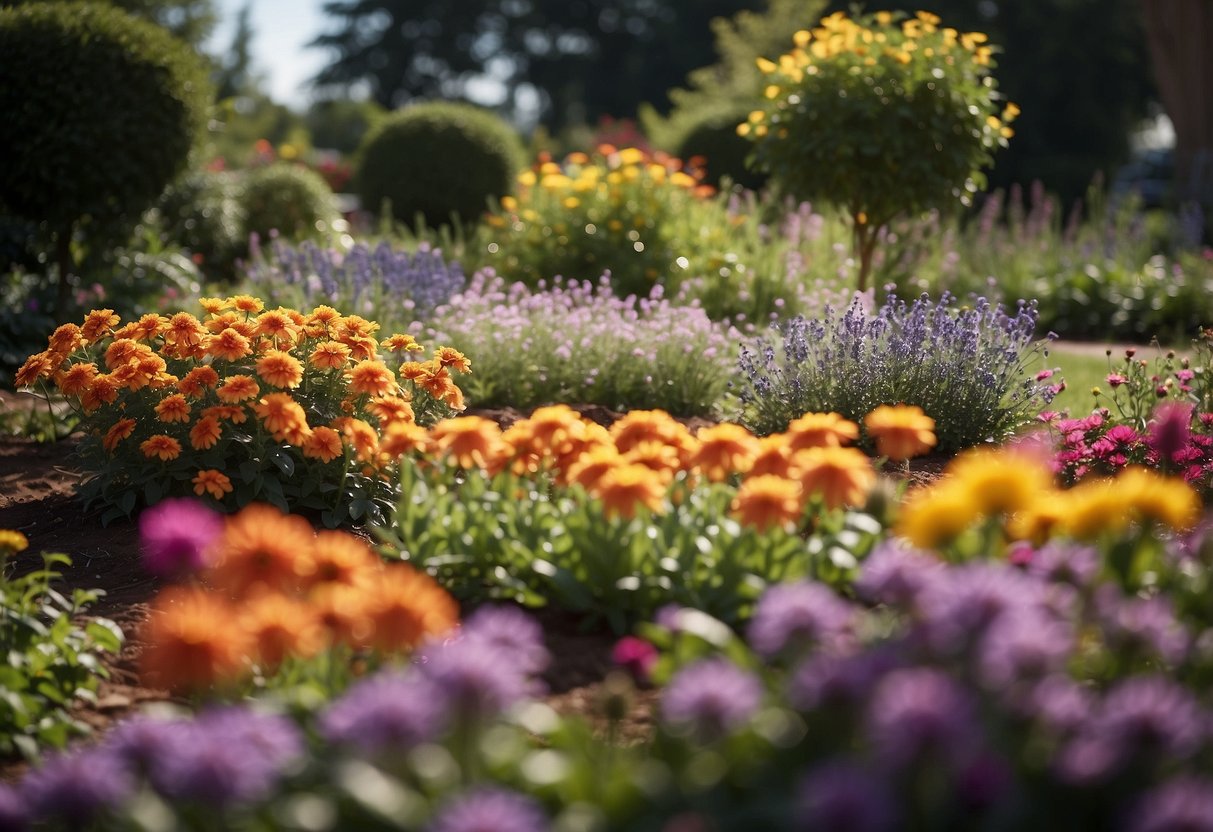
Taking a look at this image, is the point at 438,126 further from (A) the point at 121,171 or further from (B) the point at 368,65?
(B) the point at 368,65

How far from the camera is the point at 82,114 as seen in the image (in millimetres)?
8133

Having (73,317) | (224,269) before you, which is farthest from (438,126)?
(73,317)

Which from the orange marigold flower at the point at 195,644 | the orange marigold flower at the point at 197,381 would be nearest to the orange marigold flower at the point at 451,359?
the orange marigold flower at the point at 197,381

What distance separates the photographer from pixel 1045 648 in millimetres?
1804

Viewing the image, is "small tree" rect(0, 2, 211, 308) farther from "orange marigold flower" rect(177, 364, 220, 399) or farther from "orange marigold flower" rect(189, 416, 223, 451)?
"orange marigold flower" rect(189, 416, 223, 451)

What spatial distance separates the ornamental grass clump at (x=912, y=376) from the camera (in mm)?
5590

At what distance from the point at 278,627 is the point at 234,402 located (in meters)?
2.44

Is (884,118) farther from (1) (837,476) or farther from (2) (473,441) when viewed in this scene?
(1) (837,476)

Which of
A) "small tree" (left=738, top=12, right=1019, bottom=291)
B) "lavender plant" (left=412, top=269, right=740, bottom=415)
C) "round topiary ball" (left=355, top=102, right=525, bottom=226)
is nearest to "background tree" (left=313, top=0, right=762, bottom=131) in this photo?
"round topiary ball" (left=355, top=102, right=525, bottom=226)

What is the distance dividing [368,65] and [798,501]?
120ft

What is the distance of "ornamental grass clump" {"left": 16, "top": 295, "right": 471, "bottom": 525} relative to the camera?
14.0 ft

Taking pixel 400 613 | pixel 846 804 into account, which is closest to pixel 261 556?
pixel 400 613

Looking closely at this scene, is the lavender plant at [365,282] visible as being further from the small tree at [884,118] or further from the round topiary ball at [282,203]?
the round topiary ball at [282,203]

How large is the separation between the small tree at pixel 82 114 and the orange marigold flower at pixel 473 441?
5890 mm
